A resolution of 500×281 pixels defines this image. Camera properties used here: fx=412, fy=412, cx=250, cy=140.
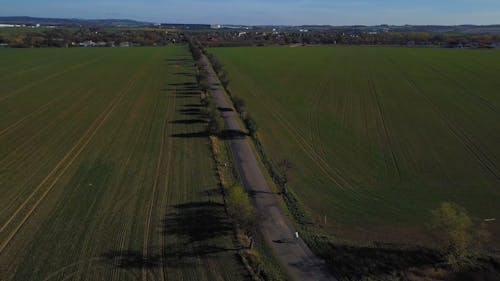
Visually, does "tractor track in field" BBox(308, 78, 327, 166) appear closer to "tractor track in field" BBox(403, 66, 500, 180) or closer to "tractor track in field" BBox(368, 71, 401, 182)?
"tractor track in field" BBox(368, 71, 401, 182)

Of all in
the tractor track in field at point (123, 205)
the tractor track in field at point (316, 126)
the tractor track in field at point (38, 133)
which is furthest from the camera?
the tractor track in field at point (316, 126)

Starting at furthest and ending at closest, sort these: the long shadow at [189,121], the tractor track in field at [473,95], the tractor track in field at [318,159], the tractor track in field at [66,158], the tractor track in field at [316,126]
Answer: the tractor track in field at [473,95] → the long shadow at [189,121] → the tractor track in field at [316,126] → the tractor track in field at [318,159] → the tractor track in field at [66,158]

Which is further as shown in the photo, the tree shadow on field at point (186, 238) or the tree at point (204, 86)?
the tree at point (204, 86)

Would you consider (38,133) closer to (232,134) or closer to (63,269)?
(232,134)

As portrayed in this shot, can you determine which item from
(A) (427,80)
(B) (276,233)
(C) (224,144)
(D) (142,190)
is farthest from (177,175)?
(A) (427,80)

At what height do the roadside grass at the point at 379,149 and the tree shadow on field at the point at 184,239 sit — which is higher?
the roadside grass at the point at 379,149

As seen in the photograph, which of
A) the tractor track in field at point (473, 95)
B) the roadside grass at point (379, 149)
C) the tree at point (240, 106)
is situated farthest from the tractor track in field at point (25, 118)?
the tractor track in field at point (473, 95)

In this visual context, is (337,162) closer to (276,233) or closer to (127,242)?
(276,233)

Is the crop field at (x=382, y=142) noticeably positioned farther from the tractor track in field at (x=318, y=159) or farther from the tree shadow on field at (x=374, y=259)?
the tree shadow on field at (x=374, y=259)
